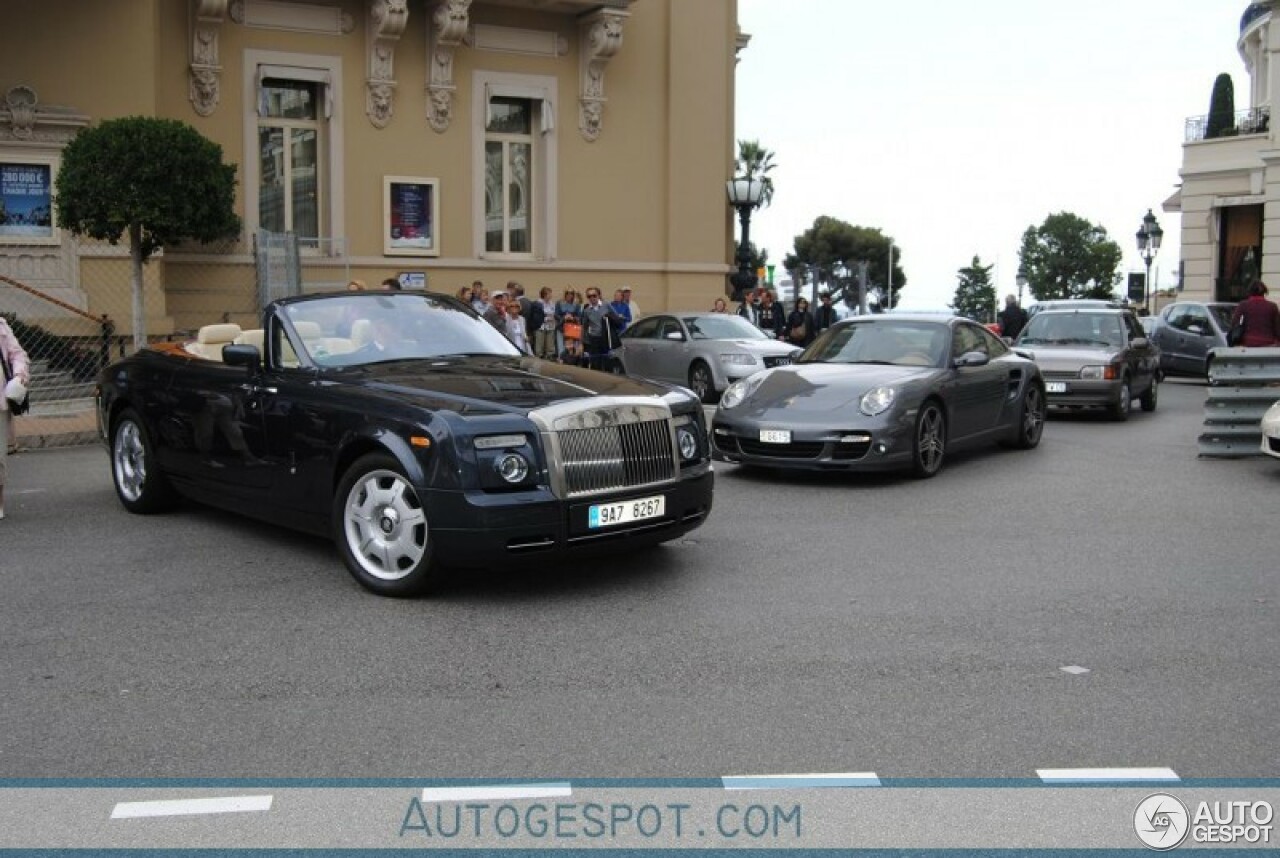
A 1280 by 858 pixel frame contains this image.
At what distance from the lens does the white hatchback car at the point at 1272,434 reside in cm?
1155

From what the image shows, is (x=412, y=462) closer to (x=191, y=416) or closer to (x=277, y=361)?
(x=277, y=361)

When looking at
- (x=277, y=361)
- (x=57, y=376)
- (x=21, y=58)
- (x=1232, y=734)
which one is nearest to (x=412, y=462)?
(x=277, y=361)

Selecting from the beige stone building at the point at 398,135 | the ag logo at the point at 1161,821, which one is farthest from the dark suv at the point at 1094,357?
the ag logo at the point at 1161,821

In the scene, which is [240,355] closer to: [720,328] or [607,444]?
[607,444]

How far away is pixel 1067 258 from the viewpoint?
118312 millimetres

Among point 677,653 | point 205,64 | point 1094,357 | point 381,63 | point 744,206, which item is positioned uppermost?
point 381,63

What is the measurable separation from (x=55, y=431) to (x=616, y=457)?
31.6 ft

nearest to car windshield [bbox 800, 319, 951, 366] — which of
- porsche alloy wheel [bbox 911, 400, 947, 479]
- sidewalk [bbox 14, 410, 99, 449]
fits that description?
porsche alloy wheel [bbox 911, 400, 947, 479]

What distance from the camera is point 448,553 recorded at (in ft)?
22.4

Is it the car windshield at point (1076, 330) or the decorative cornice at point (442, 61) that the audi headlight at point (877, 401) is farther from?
the decorative cornice at point (442, 61)

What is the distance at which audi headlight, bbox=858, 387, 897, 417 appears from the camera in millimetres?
11406

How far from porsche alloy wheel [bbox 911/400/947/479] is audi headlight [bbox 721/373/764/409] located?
4.87 ft

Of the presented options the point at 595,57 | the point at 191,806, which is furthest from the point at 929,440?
the point at 595,57

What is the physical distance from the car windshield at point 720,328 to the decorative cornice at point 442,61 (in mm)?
6510
